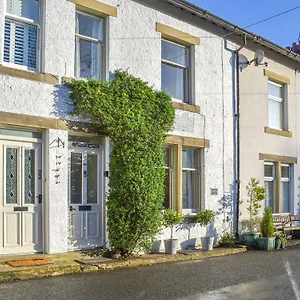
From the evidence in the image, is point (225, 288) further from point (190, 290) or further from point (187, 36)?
point (187, 36)

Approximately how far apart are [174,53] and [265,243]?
5784 millimetres

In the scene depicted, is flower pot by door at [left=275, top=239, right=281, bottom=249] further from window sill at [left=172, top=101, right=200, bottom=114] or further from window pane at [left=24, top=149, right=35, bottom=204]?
window pane at [left=24, top=149, right=35, bottom=204]

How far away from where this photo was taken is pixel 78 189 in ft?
37.6

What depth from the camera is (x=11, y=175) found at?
10.3 m

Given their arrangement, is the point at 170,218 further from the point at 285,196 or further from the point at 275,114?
the point at 275,114

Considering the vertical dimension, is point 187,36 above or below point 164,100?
above

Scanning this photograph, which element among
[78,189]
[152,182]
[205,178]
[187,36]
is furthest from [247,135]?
[78,189]

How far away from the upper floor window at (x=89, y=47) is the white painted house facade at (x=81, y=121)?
2cm

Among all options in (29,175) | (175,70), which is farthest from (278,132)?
(29,175)

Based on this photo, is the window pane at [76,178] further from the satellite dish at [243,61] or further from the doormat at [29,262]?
the satellite dish at [243,61]

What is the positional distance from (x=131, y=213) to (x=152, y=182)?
35.5 inches

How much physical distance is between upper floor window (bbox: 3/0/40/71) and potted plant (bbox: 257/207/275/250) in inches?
306

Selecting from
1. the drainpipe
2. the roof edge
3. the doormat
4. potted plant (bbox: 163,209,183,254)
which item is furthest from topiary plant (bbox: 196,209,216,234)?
the roof edge

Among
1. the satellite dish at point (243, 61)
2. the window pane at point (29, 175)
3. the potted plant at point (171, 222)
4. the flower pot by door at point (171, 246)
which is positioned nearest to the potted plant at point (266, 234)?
the potted plant at point (171, 222)
